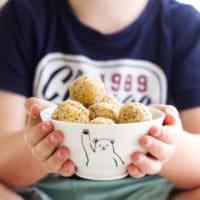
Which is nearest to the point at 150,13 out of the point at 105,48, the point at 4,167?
the point at 105,48

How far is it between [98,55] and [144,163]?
349mm

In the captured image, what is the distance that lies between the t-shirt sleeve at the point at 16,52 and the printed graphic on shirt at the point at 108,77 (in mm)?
23

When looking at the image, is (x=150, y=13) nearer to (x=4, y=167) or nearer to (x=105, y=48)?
(x=105, y=48)

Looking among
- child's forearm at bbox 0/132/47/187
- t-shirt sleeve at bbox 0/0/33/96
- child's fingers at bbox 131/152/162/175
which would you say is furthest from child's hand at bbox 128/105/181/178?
t-shirt sleeve at bbox 0/0/33/96

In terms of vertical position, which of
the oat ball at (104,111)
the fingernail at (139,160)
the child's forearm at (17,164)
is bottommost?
the child's forearm at (17,164)

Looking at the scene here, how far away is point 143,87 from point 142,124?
1.13 ft

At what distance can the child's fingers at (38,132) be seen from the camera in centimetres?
46

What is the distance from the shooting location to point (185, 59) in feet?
2.55

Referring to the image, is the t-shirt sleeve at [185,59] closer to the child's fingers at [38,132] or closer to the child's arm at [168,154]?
the child's arm at [168,154]

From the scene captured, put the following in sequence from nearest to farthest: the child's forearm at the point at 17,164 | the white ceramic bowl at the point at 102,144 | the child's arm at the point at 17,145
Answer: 1. the white ceramic bowl at the point at 102,144
2. the child's arm at the point at 17,145
3. the child's forearm at the point at 17,164

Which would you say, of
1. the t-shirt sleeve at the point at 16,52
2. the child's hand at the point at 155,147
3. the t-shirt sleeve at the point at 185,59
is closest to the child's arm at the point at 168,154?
the child's hand at the point at 155,147

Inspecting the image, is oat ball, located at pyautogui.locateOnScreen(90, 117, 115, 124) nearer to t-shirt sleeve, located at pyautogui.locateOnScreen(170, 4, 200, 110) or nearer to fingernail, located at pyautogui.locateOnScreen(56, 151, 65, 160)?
fingernail, located at pyautogui.locateOnScreen(56, 151, 65, 160)

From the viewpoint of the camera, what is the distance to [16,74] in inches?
30.1

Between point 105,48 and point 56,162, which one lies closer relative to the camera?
point 56,162
